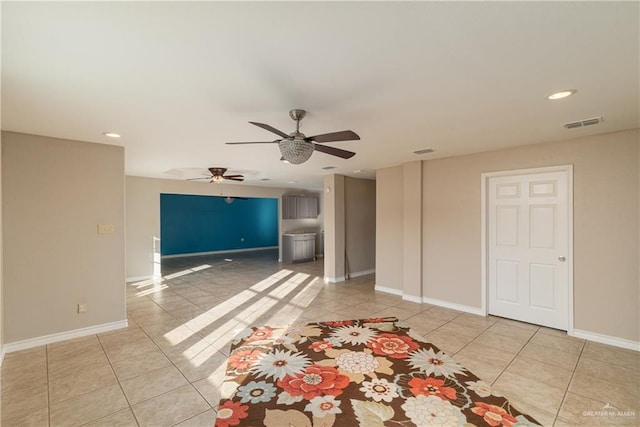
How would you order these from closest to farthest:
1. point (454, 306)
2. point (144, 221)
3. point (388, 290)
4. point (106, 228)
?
point (106, 228) → point (454, 306) → point (388, 290) → point (144, 221)

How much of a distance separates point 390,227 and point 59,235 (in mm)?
5299

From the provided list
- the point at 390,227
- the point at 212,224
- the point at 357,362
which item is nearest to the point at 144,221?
the point at 212,224

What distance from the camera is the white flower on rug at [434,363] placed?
2785 millimetres

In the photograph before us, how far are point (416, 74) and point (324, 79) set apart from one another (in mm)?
654

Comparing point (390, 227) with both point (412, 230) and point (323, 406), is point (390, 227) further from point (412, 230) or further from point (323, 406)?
point (323, 406)

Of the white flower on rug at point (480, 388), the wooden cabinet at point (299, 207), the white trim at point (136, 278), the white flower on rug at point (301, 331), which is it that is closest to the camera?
the white flower on rug at point (480, 388)

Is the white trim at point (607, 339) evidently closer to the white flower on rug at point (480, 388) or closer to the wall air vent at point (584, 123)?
the white flower on rug at point (480, 388)

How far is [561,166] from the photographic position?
3697 millimetres

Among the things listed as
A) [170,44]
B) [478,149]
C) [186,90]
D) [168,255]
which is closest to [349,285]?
[478,149]

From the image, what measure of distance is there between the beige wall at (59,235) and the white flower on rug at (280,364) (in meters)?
2.39

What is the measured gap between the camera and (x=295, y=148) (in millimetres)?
2424

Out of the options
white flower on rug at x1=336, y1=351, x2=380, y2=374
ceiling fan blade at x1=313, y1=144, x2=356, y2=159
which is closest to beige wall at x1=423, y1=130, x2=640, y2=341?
white flower on rug at x1=336, y1=351, x2=380, y2=374

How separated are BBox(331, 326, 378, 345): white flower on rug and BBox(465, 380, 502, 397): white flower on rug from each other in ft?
4.06

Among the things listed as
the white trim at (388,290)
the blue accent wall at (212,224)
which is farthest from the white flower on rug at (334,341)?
the blue accent wall at (212,224)
